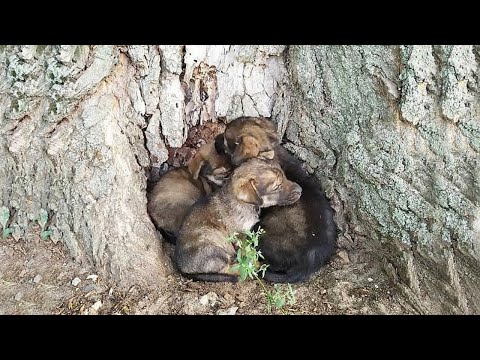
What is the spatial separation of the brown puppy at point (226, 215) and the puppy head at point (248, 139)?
162 mm

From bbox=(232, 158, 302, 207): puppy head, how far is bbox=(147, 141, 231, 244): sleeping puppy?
441 millimetres

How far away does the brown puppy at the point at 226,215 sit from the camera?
498 centimetres

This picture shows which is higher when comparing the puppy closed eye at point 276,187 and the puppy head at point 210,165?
the puppy head at point 210,165

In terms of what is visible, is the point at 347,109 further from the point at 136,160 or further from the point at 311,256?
the point at 136,160

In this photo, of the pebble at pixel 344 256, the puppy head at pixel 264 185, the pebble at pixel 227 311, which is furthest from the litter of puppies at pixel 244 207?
the pebble at pixel 227 311

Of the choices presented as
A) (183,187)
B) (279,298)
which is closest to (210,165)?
(183,187)

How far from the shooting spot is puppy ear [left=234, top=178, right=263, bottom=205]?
523 cm

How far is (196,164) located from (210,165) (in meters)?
0.16

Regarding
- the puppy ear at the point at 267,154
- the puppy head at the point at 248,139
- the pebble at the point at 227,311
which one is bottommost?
the pebble at the point at 227,311

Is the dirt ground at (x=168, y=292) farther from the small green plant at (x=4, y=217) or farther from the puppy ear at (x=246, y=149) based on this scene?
the puppy ear at (x=246, y=149)

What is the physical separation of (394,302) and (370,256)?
0.48 meters

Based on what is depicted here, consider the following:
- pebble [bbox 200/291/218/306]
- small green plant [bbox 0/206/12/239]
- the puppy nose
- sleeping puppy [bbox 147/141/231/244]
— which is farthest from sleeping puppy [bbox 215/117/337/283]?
small green plant [bbox 0/206/12/239]

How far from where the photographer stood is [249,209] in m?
5.42

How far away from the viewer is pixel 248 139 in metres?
5.46
